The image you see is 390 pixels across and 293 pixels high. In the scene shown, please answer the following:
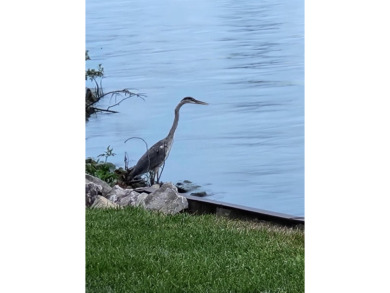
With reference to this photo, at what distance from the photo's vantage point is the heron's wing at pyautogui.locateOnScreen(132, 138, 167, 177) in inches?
200

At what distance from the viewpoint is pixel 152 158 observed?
518 cm

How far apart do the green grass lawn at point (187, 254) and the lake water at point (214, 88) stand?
0.35 metres

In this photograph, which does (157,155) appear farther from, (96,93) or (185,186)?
(96,93)

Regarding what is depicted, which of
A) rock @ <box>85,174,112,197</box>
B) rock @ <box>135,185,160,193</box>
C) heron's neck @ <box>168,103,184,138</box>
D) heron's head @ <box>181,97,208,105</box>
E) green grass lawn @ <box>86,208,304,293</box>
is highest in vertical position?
heron's head @ <box>181,97,208,105</box>

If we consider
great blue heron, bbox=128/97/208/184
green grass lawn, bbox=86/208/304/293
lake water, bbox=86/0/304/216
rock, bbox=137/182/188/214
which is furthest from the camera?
great blue heron, bbox=128/97/208/184

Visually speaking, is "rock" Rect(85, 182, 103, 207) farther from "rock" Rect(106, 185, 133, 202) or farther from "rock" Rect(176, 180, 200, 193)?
"rock" Rect(176, 180, 200, 193)

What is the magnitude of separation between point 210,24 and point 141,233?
5.59ft

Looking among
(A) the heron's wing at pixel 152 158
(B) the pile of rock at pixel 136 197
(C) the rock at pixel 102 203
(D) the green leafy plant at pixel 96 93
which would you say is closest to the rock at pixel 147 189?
(B) the pile of rock at pixel 136 197

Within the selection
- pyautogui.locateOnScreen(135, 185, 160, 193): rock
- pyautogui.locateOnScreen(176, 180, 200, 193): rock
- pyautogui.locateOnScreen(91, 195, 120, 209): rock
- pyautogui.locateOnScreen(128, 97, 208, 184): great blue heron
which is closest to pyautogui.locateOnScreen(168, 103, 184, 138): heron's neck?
pyautogui.locateOnScreen(128, 97, 208, 184): great blue heron
